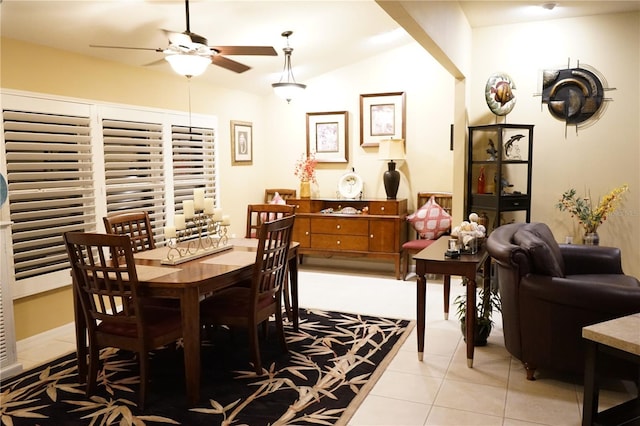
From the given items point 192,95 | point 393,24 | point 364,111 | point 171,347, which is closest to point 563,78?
point 393,24

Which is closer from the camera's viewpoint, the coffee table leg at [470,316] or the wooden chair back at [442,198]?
the coffee table leg at [470,316]

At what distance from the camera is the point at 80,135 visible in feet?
13.8

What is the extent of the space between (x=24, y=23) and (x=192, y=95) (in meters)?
2.10

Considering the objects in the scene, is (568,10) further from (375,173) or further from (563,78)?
(375,173)

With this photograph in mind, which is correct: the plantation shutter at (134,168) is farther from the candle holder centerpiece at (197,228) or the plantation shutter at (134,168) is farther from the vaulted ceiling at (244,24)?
the candle holder centerpiece at (197,228)

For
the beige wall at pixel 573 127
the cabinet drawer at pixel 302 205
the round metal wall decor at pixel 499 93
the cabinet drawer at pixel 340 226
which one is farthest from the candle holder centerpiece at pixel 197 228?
the beige wall at pixel 573 127

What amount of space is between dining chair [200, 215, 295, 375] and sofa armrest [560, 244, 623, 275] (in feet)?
7.40

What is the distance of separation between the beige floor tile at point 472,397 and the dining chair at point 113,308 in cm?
160

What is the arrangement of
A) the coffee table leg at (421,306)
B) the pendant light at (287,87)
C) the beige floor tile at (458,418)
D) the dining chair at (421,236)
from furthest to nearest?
1. the dining chair at (421,236)
2. the pendant light at (287,87)
3. the coffee table leg at (421,306)
4. the beige floor tile at (458,418)

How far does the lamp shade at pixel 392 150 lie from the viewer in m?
5.88

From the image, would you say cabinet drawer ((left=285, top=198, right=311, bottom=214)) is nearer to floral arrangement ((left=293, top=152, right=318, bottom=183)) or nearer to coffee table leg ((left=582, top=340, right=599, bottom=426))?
floral arrangement ((left=293, top=152, right=318, bottom=183))

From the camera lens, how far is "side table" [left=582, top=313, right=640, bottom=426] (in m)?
2.08

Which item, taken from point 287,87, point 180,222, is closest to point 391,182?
point 287,87

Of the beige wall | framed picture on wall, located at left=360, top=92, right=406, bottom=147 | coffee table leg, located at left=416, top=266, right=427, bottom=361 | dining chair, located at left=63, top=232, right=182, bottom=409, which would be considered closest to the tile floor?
coffee table leg, located at left=416, top=266, right=427, bottom=361
